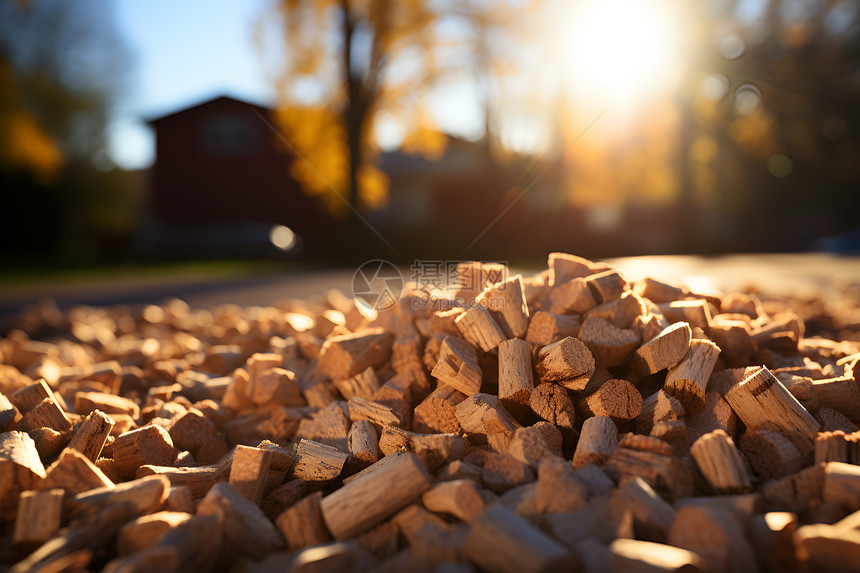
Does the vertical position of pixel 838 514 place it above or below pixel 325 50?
below

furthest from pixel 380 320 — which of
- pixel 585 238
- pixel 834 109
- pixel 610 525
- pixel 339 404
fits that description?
pixel 834 109

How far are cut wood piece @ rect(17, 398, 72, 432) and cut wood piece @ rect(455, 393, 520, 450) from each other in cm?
132

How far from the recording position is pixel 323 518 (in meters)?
1.51

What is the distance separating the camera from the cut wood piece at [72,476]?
1.52 m

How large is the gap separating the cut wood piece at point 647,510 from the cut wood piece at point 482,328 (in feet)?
2.32

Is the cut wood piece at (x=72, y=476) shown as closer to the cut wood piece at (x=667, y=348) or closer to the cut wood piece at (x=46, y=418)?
the cut wood piece at (x=46, y=418)

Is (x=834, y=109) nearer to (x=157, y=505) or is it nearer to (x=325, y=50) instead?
(x=325, y=50)

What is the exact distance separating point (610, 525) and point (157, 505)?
115 centimetres

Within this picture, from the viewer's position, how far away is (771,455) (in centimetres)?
164

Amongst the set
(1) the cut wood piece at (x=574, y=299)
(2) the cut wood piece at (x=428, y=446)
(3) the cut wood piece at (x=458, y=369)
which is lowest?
(2) the cut wood piece at (x=428, y=446)

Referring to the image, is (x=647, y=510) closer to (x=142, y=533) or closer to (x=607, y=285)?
(x=607, y=285)

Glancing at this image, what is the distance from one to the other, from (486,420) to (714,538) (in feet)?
2.25

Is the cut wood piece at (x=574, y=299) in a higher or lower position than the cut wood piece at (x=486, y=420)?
higher

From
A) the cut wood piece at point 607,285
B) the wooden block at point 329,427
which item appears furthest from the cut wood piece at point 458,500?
the cut wood piece at point 607,285
